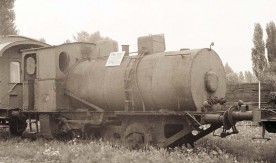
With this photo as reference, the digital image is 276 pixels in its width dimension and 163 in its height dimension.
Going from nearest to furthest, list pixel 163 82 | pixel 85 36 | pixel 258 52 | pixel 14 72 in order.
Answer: pixel 163 82, pixel 14 72, pixel 258 52, pixel 85 36

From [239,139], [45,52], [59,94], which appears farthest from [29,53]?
[239,139]

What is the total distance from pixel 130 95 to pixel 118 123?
1.21 metres

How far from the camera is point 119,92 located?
33.7 ft

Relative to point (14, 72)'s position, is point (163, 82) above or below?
below

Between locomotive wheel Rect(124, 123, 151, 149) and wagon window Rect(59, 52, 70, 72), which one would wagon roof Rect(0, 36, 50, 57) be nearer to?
wagon window Rect(59, 52, 70, 72)

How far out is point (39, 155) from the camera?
924 cm

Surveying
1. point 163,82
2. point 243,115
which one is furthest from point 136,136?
point 243,115

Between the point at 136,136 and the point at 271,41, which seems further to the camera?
the point at 271,41

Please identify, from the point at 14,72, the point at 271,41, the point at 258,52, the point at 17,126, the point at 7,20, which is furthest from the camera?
the point at 258,52

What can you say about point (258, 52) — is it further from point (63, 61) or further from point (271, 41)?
point (63, 61)

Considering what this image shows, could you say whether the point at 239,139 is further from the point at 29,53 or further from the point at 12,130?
the point at 12,130

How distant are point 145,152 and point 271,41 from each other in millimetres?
29511

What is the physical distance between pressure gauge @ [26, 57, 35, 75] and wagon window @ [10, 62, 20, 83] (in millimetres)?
1358

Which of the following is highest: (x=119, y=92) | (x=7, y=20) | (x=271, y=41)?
(x=7, y=20)
